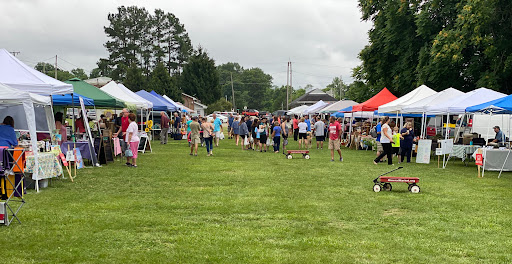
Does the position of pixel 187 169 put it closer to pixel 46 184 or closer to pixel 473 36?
pixel 46 184

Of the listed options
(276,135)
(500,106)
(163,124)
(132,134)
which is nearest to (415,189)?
(500,106)

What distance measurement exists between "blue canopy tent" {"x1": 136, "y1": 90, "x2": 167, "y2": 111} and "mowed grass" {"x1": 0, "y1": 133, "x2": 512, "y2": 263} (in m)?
17.3

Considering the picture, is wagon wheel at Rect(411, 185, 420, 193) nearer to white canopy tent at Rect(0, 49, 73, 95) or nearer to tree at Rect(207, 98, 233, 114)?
white canopy tent at Rect(0, 49, 73, 95)

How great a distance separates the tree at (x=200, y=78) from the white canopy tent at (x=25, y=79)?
6362cm

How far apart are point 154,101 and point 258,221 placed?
24.5 metres

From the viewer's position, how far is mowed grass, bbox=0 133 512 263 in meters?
6.05

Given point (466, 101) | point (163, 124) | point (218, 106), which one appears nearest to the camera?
point (466, 101)

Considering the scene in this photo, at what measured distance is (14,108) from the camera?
51.7ft

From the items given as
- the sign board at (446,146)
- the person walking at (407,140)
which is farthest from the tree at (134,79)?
the sign board at (446,146)

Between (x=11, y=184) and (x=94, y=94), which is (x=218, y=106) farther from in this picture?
(x=11, y=184)

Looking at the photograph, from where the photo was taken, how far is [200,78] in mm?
78062

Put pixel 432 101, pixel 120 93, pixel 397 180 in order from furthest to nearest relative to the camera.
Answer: pixel 120 93, pixel 432 101, pixel 397 180

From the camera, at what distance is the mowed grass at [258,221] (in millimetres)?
6055

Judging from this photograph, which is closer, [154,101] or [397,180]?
→ [397,180]
